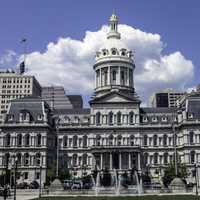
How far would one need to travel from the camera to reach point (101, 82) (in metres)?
135

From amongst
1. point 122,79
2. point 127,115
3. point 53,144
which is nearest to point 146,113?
point 127,115

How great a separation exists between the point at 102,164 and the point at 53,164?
12.6 metres

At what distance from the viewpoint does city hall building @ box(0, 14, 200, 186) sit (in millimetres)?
113000

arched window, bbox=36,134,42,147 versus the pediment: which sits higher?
the pediment

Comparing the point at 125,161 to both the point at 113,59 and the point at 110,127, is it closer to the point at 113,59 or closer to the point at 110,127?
the point at 110,127

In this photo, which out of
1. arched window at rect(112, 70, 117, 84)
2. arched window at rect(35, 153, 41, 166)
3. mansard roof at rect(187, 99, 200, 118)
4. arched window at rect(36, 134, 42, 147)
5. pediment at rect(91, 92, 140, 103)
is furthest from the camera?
arched window at rect(112, 70, 117, 84)

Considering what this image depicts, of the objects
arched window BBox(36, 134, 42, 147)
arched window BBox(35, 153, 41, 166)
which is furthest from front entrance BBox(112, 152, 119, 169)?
arched window BBox(36, 134, 42, 147)

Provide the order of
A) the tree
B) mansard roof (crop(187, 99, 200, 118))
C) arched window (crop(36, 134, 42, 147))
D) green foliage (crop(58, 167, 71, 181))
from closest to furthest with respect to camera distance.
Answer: the tree < green foliage (crop(58, 167, 71, 181)) < arched window (crop(36, 134, 42, 147)) < mansard roof (crop(187, 99, 200, 118))

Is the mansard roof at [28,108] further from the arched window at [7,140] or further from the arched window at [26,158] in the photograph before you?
the arched window at [26,158]

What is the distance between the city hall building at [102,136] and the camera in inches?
4449

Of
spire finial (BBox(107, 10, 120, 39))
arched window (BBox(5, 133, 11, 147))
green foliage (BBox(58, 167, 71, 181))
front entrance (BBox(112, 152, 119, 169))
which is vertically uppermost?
spire finial (BBox(107, 10, 120, 39))

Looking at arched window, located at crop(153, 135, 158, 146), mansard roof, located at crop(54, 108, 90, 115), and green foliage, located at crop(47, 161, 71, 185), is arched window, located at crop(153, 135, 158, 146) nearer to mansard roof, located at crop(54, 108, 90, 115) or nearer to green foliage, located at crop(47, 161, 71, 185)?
mansard roof, located at crop(54, 108, 90, 115)

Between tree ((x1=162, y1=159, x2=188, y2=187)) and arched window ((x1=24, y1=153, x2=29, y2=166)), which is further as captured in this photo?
arched window ((x1=24, y1=153, x2=29, y2=166))

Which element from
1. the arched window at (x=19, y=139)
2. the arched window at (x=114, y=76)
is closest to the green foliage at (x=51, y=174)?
the arched window at (x=19, y=139)
